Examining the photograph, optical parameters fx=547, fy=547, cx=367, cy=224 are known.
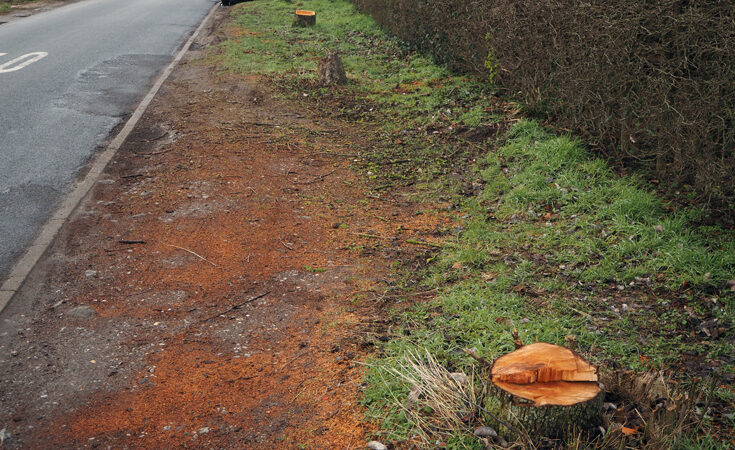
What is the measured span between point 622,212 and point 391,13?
10.6 m

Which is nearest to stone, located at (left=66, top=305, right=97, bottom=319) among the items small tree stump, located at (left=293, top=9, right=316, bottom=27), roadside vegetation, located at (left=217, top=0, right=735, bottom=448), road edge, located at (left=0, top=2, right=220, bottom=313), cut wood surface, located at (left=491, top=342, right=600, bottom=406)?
road edge, located at (left=0, top=2, right=220, bottom=313)

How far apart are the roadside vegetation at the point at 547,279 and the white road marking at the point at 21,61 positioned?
908 centimetres

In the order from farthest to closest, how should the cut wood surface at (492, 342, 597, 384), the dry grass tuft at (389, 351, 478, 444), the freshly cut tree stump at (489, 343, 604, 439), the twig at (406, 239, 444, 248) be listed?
the twig at (406, 239, 444, 248) < the dry grass tuft at (389, 351, 478, 444) < the cut wood surface at (492, 342, 597, 384) < the freshly cut tree stump at (489, 343, 604, 439)

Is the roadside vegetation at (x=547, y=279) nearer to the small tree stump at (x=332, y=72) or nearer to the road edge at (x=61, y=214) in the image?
the small tree stump at (x=332, y=72)

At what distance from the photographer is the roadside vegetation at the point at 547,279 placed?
3.32 meters

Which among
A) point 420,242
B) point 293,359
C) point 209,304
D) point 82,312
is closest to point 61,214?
A: point 82,312

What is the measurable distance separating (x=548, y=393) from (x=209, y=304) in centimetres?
296

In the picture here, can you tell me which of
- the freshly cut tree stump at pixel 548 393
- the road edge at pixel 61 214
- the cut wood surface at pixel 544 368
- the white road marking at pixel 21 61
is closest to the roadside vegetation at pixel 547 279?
the freshly cut tree stump at pixel 548 393

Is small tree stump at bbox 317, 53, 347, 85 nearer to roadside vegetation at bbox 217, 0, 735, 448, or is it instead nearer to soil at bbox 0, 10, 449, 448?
roadside vegetation at bbox 217, 0, 735, 448

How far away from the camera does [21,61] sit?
12844 mm

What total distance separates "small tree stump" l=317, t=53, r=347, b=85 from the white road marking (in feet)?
22.7

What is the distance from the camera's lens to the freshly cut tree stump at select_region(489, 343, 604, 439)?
289 cm

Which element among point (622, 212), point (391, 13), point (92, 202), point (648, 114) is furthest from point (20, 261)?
point (391, 13)

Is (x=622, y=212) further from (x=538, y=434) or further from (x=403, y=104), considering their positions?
(x=403, y=104)
